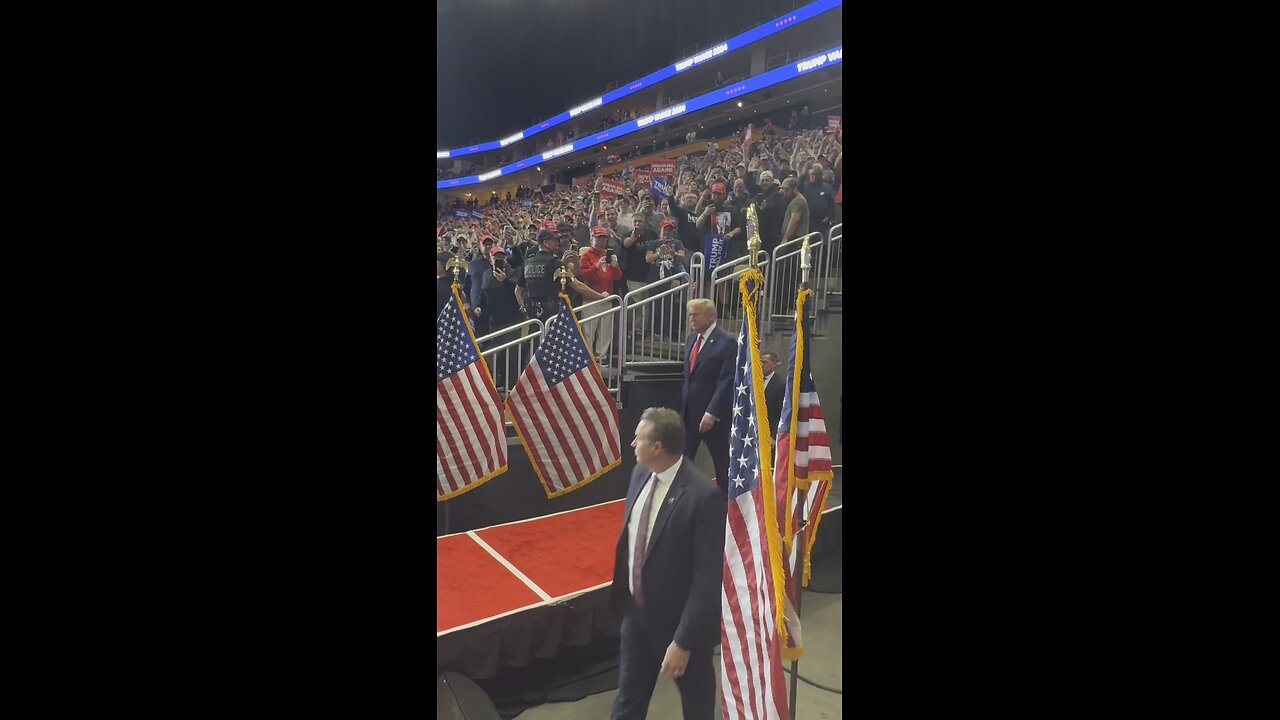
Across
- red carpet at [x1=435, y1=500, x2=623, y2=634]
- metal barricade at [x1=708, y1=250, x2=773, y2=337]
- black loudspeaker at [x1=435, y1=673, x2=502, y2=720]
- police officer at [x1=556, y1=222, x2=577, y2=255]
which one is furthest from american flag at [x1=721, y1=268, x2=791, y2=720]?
black loudspeaker at [x1=435, y1=673, x2=502, y2=720]

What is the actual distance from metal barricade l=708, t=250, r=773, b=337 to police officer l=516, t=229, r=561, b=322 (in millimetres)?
407

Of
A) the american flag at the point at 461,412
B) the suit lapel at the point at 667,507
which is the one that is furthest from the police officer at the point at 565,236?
the suit lapel at the point at 667,507

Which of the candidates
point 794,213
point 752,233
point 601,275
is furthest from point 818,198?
point 601,275

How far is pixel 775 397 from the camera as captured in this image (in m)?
2.05

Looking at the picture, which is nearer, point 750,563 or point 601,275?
point 750,563

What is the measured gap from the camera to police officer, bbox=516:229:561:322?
217 centimetres

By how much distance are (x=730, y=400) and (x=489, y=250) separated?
720 mm

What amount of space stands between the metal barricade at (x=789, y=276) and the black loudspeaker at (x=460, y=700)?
1.14m

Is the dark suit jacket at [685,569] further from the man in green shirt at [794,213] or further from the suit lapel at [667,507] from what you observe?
the man in green shirt at [794,213]

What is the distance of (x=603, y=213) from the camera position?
2.13 metres

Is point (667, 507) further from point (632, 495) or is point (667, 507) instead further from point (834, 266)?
point (834, 266)

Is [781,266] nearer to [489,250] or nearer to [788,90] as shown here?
[788,90]

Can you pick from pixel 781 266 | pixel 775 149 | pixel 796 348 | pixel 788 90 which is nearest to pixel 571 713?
pixel 796 348

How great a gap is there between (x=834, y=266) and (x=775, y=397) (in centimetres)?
34
